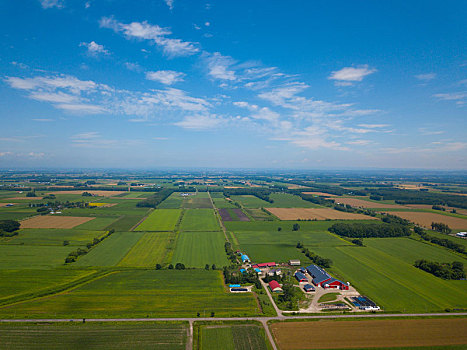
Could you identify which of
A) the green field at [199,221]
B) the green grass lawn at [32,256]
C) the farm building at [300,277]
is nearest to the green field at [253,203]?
the green field at [199,221]

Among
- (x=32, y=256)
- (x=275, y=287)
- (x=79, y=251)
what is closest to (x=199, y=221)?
(x=79, y=251)

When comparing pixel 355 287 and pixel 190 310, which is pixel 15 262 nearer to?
pixel 190 310

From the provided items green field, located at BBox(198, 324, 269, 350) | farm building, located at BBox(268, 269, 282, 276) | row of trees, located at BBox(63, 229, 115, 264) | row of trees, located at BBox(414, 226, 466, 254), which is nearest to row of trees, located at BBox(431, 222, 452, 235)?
row of trees, located at BBox(414, 226, 466, 254)

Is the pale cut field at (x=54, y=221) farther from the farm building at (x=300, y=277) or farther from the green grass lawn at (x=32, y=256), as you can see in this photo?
the farm building at (x=300, y=277)

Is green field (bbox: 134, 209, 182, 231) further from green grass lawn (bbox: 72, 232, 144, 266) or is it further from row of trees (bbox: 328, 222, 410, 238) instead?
row of trees (bbox: 328, 222, 410, 238)

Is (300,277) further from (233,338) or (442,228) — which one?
(442,228)
